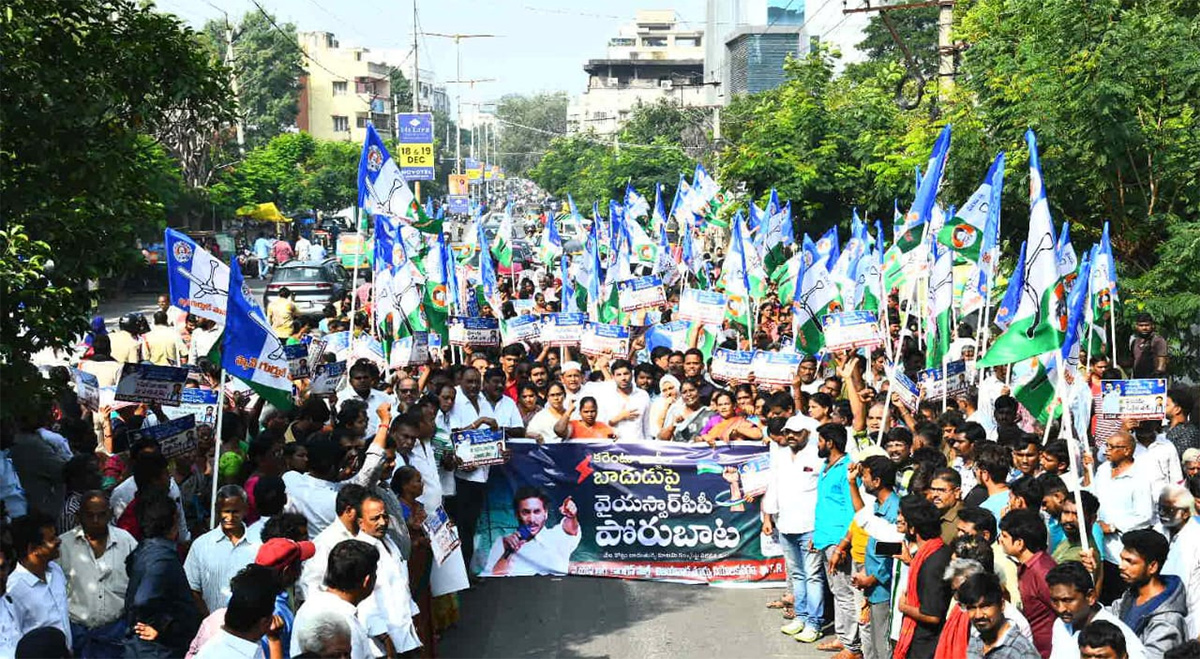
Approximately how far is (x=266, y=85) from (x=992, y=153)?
8017cm

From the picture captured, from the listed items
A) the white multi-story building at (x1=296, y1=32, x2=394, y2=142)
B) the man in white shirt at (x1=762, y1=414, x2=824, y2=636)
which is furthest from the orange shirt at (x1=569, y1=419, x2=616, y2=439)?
the white multi-story building at (x1=296, y1=32, x2=394, y2=142)

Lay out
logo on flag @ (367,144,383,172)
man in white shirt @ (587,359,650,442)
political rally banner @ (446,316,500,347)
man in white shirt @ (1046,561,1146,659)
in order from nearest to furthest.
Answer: man in white shirt @ (1046,561,1146,659)
man in white shirt @ (587,359,650,442)
logo on flag @ (367,144,383,172)
political rally banner @ (446,316,500,347)

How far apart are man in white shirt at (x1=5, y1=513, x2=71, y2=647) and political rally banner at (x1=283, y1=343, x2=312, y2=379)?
647 centimetres

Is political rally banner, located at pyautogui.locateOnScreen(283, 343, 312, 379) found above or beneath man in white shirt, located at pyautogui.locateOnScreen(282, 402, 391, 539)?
above

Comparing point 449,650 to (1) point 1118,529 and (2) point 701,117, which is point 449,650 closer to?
(1) point 1118,529

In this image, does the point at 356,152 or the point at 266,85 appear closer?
the point at 356,152

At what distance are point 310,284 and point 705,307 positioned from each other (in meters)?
19.9

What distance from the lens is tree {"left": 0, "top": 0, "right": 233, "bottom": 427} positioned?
8227 mm

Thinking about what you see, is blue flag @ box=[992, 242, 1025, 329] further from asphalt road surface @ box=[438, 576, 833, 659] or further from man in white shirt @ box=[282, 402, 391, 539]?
A: man in white shirt @ box=[282, 402, 391, 539]

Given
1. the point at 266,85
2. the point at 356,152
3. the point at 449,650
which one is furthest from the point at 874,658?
the point at 266,85

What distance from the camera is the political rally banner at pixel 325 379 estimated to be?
44.4ft

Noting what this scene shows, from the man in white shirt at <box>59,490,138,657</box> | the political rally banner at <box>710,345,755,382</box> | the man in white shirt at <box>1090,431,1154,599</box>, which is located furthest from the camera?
the political rally banner at <box>710,345,755,382</box>

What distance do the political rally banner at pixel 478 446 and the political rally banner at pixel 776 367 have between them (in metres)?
3.37

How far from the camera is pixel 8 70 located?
8180 millimetres
